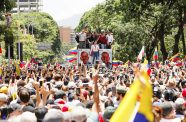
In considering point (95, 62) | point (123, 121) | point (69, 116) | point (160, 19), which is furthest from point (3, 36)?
point (123, 121)

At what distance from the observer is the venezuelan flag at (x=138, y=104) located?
427 centimetres

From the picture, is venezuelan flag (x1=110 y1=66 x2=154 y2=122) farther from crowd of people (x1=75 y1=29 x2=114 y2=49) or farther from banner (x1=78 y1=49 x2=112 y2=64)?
crowd of people (x1=75 y1=29 x2=114 y2=49)

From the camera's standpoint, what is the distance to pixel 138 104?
173 inches

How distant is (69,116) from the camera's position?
6.62 metres

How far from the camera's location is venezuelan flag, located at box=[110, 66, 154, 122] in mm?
4273

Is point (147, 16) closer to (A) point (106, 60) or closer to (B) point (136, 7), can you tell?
(B) point (136, 7)

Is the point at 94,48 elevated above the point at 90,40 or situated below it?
below

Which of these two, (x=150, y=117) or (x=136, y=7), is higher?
(x=136, y=7)

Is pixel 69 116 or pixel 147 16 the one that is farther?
pixel 147 16

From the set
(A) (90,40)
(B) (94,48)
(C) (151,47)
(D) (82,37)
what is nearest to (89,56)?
(B) (94,48)

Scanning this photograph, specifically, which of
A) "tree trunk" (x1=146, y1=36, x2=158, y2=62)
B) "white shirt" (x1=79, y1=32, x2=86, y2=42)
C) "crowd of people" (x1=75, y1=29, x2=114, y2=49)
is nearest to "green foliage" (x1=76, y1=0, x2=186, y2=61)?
"tree trunk" (x1=146, y1=36, x2=158, y2=62)

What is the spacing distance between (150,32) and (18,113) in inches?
1483

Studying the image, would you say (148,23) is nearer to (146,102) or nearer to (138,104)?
(138,104)

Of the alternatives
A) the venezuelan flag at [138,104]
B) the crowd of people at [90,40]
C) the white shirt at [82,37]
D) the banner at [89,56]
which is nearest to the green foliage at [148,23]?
the crowd of people at [90,40]
